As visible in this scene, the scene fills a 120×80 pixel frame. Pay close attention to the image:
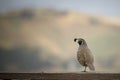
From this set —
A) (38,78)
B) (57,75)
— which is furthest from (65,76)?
(38,78)

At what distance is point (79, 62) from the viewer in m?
3.24

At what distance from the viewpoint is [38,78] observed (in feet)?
7.05

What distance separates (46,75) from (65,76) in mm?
169

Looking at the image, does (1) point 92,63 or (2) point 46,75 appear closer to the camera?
(2) point 46,75

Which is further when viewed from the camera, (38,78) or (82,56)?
(82,56)

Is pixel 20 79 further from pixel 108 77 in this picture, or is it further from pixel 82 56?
pixel 82 56

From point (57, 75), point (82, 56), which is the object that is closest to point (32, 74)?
point (57, 75)

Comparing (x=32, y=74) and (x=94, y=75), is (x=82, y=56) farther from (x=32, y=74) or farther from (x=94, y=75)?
(x=32, y=74)

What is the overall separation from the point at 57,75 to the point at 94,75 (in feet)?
1.13

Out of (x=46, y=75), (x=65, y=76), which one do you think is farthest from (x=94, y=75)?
(x=46, y=75)

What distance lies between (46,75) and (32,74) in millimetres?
123

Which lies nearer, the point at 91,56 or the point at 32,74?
the point at 32,74

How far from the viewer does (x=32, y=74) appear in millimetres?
2150

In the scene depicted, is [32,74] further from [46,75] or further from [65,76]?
[65,76]
